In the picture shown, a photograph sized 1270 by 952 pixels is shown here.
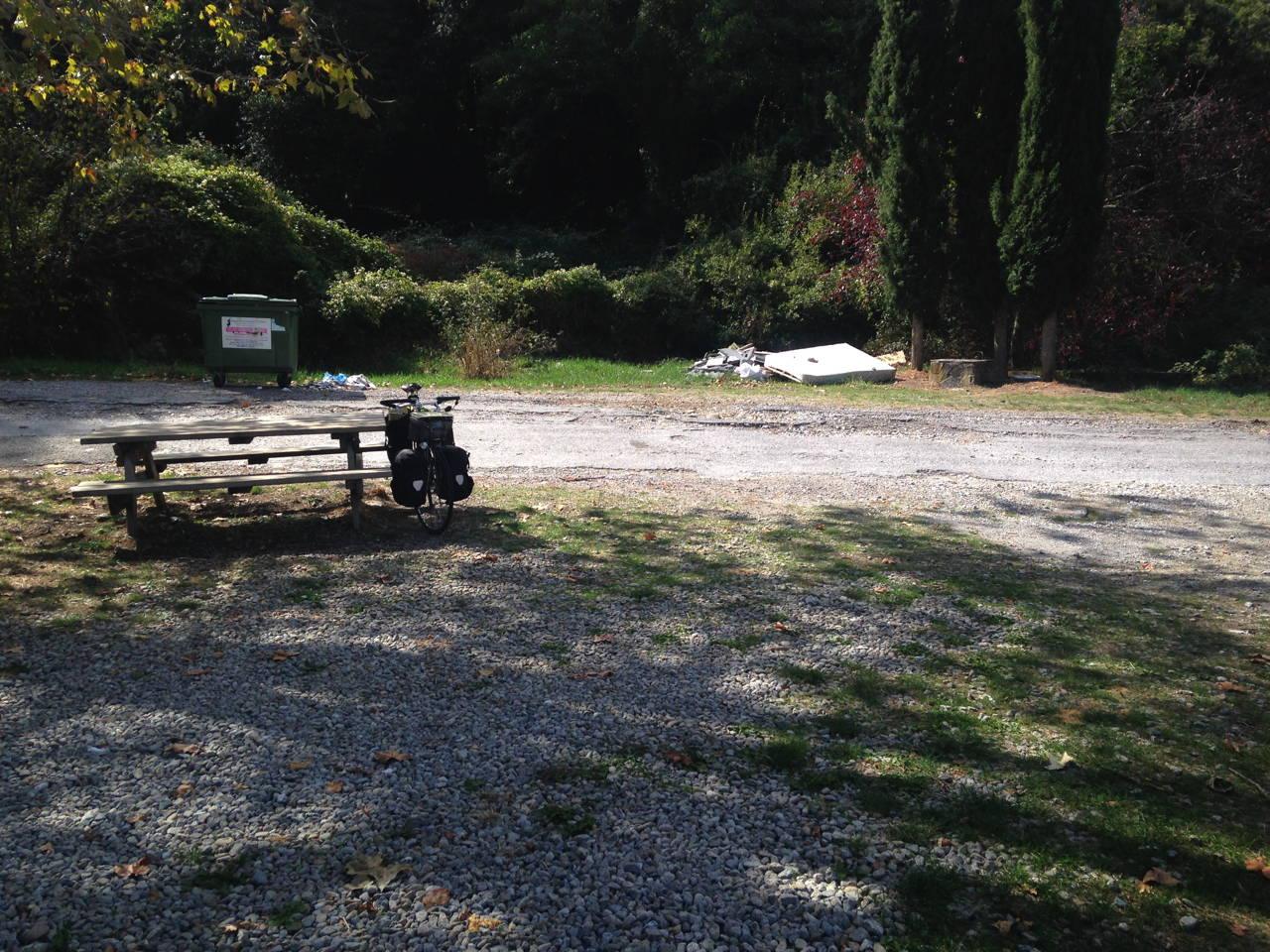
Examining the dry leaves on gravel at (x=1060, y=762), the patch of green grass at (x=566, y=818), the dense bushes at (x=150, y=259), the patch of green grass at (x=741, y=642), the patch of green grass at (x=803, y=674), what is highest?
the dense bushes at (x=150, y=259)

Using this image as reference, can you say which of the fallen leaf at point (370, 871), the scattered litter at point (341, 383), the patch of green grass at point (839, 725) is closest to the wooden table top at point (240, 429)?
the patch of green grass at point (839, 725)

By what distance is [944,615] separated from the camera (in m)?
5.98

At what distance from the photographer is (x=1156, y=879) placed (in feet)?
10.9

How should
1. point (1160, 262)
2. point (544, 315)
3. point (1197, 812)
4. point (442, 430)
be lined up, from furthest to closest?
point (544, 315) → point (1160, 262) → point (442, 430) → point (1197, 812)

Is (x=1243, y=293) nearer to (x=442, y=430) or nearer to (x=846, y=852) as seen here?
(x=442, y=430)

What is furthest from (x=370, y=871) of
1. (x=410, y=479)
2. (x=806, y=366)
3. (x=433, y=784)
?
(x=806, y=366)

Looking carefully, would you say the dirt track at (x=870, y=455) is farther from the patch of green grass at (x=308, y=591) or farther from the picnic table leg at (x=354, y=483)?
the patch of green grass at (x=308, y=591)

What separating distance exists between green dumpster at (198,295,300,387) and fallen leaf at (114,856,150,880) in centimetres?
1251

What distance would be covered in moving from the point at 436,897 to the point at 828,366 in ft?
51.7

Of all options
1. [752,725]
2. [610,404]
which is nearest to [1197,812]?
[752,725]

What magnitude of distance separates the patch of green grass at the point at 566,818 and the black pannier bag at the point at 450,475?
388 centimetres

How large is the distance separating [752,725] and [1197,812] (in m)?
1.63

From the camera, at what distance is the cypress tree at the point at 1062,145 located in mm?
17047

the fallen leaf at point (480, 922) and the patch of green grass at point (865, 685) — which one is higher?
the patch of green grass at point (865, 685)
